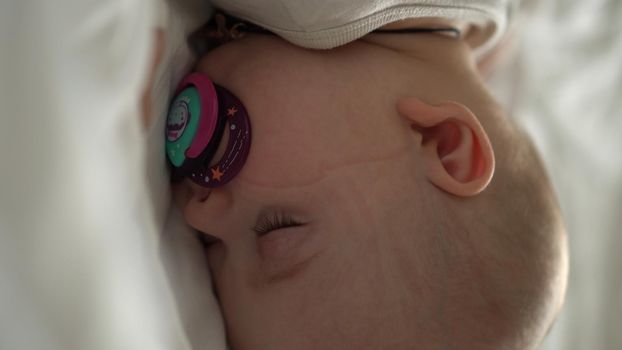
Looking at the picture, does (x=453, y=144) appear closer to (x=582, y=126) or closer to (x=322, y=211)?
(x=322, y=211)

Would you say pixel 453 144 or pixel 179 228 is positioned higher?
pixel 453 144

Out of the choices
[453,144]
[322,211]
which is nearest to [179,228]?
[322,211]

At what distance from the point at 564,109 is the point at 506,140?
19.8 inches

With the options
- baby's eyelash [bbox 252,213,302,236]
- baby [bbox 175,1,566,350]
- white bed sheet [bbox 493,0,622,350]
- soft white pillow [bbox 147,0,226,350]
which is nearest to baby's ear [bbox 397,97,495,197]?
baby [bbox 175,1,566,350]

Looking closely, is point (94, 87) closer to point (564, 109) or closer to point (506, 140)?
point (506, 140)

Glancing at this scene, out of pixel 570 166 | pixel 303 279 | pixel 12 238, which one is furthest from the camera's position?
pixel 570 166

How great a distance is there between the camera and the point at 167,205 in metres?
0.72

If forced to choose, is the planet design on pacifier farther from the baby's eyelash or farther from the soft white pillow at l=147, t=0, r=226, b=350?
the baby's eyelash

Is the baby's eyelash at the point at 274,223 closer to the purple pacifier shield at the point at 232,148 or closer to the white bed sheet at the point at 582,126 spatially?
the purple pacifier shield at the point at 232,148

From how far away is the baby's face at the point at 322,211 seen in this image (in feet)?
2.18

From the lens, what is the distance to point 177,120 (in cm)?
73

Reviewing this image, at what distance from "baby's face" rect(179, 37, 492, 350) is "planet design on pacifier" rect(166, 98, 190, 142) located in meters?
0.07

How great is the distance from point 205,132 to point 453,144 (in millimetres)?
301

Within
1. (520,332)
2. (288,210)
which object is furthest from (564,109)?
(288,210)
